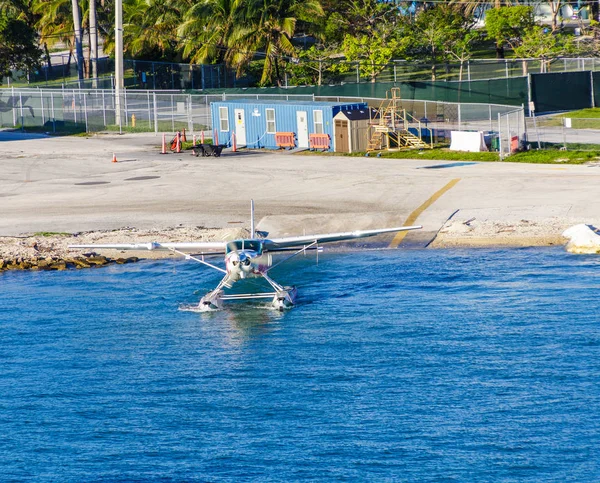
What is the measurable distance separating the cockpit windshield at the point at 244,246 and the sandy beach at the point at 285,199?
11.1 metres

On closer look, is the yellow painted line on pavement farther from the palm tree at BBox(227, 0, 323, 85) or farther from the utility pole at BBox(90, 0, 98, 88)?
the utility pole at BBox(90, 0, 98, 88)

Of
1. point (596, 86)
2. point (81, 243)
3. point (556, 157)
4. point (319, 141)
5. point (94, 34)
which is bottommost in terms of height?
point (81, 243)

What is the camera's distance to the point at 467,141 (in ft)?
232

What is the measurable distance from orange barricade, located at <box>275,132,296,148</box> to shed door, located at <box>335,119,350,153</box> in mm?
4404

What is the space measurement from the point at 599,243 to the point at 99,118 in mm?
64954

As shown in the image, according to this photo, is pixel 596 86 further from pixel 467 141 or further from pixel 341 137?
pixel 341 137

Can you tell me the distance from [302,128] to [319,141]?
221 cm

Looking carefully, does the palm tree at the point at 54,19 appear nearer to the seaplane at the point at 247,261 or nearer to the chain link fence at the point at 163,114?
the chain link fence at the point at 163,114

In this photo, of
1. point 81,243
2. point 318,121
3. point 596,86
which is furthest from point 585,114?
point 81,243

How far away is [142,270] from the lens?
148 feet

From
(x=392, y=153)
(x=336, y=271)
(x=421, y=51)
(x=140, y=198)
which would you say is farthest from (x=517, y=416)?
(x=421, y=51)

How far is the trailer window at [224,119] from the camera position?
80.8m

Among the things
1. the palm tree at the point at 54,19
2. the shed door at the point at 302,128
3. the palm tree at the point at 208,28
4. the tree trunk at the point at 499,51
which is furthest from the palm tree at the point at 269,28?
the palm tree at the point at 54,19

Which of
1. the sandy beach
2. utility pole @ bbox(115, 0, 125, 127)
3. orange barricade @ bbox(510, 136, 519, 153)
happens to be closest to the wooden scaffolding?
the sandy beach
